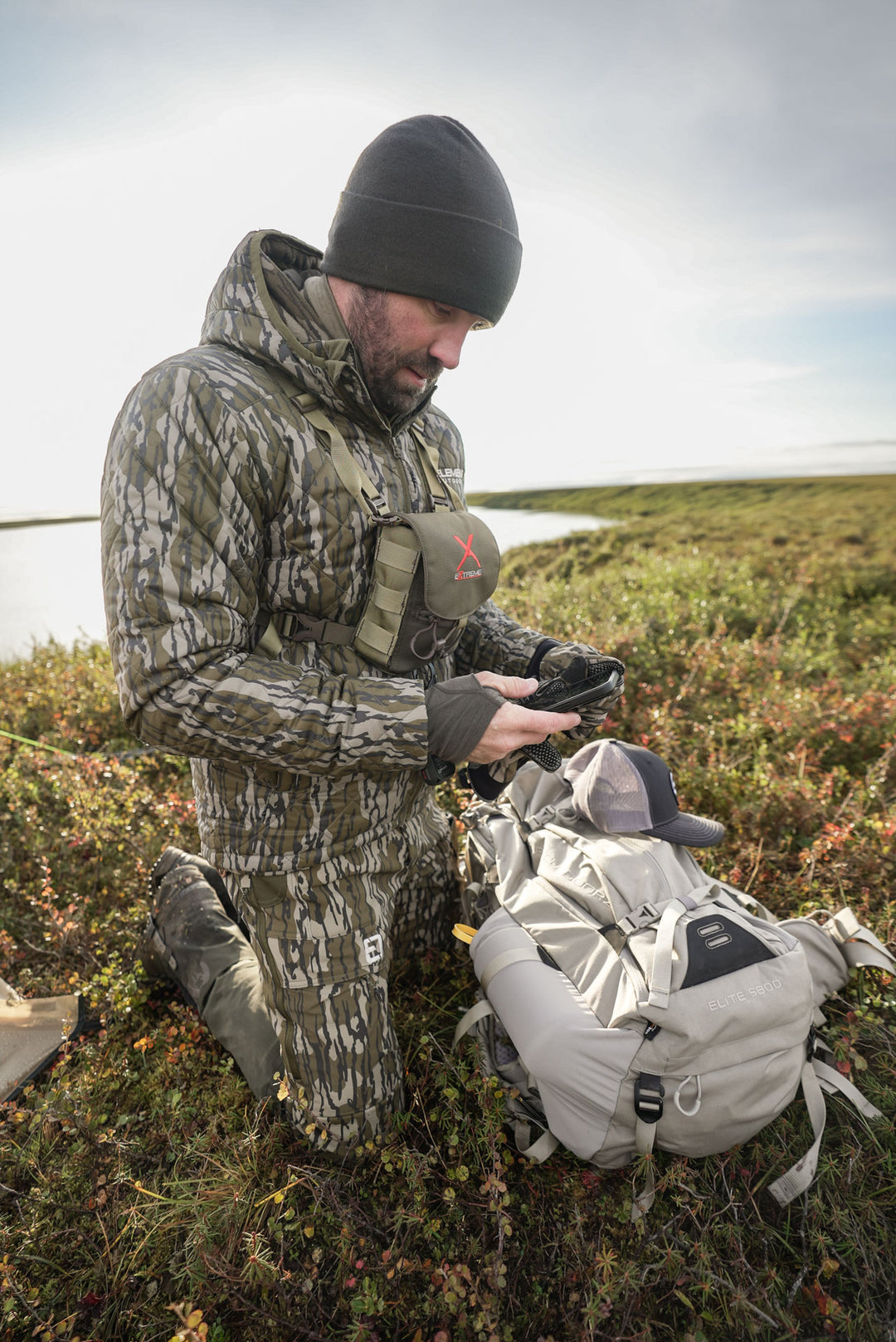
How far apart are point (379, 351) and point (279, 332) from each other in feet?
1.08

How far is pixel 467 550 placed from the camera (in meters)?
2.38

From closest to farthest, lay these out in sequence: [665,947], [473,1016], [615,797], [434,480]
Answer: [665,947] < [473,1016] < [434,480] < [615,797]

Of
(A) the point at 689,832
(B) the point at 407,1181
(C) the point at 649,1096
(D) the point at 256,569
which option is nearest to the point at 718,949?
(C) the point at 649,1096

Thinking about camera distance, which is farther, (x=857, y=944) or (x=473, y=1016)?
(x=857, y=944)

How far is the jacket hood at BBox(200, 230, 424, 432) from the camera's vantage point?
7.25ft

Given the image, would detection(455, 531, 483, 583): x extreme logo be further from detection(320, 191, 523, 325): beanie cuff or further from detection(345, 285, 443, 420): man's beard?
detection(320, 191, 523, 325): beanie cuff

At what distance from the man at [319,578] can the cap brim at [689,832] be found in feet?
2.87

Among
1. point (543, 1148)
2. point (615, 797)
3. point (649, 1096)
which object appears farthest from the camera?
point (615, 797)

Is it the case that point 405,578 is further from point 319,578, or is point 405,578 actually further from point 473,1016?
point 473,1016

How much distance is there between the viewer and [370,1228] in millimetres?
2088

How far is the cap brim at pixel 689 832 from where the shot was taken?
110 inches

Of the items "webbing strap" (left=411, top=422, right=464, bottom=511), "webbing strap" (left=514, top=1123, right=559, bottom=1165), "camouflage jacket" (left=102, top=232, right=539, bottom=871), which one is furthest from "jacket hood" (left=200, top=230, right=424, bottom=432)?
"webbing strap" (left=514, top=1123, right=559, bottom=1165)

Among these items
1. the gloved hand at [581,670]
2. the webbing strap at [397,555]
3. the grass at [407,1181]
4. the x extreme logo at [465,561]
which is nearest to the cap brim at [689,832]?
the gloved hand at [581,670]

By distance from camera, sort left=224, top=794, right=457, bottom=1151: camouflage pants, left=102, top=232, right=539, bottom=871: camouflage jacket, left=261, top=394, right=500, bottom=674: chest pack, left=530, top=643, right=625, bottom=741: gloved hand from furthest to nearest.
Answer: left=530, top=643, right=625, bottom=741: gloved hand
left=224, top=794, right=457, bottom=1151: camouflage pants
left=261, top=394, right=500, bottom=674: chest pack
left=102, top=232, right=539, bottom=871: camouflage jacket
